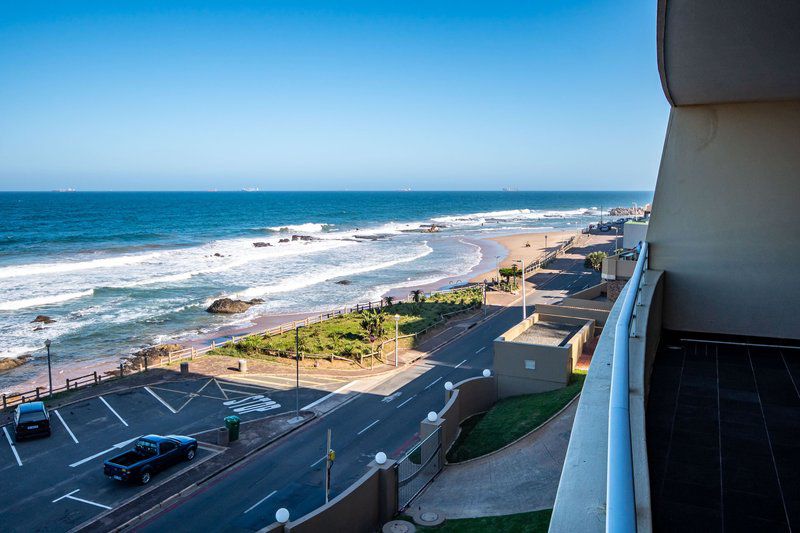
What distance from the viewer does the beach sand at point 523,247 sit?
192ft

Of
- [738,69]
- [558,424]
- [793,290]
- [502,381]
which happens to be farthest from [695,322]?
[502,381]

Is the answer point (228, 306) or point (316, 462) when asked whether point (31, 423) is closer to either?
point (316, 462)

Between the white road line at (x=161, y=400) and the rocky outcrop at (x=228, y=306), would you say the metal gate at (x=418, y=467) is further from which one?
the rocky outcrop at (x=228, y=306)

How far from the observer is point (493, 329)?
1337 inches

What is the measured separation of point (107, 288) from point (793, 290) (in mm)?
51725

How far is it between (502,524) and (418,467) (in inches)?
166

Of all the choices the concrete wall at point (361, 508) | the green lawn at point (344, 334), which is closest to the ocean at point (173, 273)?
the green lawn at point (344, 334)

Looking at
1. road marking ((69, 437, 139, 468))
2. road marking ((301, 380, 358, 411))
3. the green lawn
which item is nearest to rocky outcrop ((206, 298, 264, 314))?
the green lawn

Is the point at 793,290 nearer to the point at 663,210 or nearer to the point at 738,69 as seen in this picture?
the point at 663,210

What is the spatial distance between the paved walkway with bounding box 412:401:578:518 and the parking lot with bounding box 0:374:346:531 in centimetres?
874

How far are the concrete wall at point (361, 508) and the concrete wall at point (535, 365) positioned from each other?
27.0ft

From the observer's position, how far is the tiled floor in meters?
3.47

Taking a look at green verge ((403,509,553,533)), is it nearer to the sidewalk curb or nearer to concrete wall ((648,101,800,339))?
concrete wall ((648,101,800,339))

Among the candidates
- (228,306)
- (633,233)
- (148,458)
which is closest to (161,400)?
(148,458)
